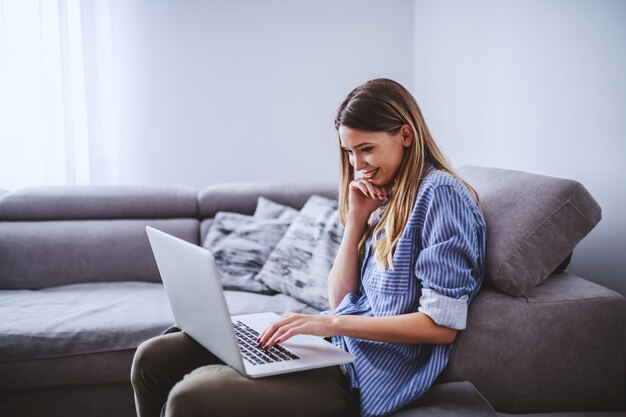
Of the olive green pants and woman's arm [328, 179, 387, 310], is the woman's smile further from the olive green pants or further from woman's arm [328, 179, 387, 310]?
the olive green pants

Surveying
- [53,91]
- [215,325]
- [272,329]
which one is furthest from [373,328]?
[53,91]

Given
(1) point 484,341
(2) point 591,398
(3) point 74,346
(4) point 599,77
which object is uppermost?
(4) point 599,77

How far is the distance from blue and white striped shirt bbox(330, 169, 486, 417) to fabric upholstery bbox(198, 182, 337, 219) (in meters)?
1.27

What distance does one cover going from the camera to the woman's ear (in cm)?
130

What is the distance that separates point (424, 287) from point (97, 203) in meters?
1.74

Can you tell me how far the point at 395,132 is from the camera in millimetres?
1295

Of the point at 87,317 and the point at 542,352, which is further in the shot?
the point at 87,317

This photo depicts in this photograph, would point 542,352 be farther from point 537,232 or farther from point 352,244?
point 352,244

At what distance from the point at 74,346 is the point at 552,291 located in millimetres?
1416

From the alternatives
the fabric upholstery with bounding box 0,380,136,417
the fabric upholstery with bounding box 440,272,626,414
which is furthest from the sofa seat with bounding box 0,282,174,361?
the fabric upholstery with bounding box 440,272,626,414

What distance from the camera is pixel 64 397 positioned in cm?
187

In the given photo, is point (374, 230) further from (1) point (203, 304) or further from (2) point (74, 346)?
(2) point (74, 346)

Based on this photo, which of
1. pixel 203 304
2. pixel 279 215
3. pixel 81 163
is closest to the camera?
pixel 203 304

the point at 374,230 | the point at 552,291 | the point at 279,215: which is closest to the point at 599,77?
the point at 552,291
